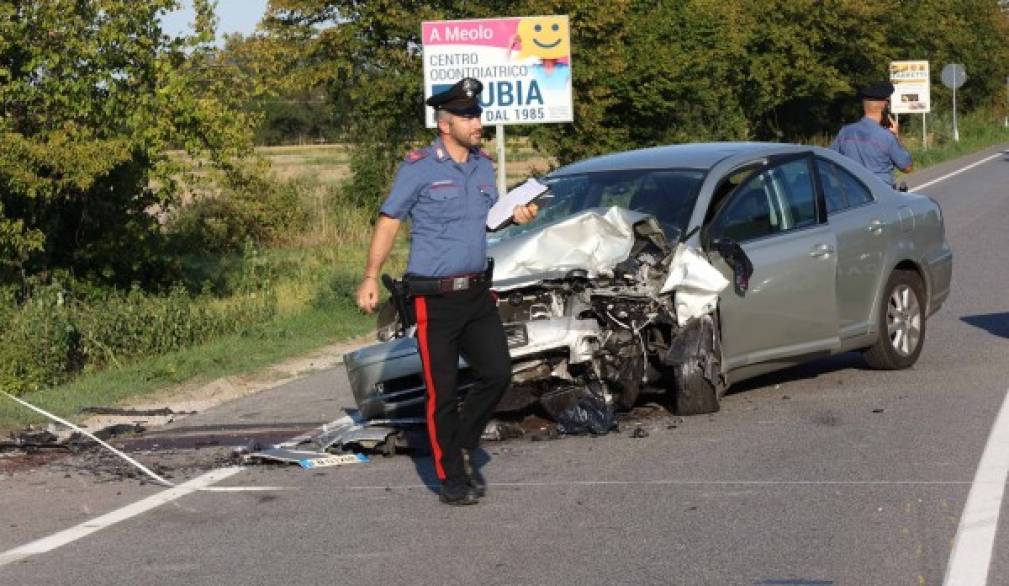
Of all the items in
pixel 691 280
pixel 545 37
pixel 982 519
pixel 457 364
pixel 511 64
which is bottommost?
pixel 982 519

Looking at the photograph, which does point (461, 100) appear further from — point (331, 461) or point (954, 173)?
point (954, 173)

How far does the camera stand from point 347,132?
29.1 metres

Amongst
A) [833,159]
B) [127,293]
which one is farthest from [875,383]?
[127,293]

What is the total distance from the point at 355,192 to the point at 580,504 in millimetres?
22961

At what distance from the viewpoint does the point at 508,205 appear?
24.6 feet

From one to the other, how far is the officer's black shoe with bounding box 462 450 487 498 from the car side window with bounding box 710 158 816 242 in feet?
9.44

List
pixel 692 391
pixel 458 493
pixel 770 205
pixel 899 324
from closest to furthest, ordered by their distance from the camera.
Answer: pixel 458 493 < pixel 692 391 < pixel 770 205 < pixel 899 324

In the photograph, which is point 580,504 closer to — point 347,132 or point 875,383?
point 875,383

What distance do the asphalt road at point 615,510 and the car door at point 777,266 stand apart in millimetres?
398

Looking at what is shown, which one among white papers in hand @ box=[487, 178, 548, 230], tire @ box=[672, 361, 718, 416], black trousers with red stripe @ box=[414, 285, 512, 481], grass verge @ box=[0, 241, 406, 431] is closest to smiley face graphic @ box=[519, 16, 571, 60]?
grass verge @ box=[0, 241, 406, 431]

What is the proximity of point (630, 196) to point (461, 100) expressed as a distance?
2.97 m

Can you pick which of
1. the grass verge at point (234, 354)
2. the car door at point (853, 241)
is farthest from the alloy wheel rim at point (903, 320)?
the grass verge at point (234, 354)

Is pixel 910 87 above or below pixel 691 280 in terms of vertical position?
above

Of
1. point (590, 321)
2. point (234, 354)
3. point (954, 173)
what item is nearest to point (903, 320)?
point (590, 321)
